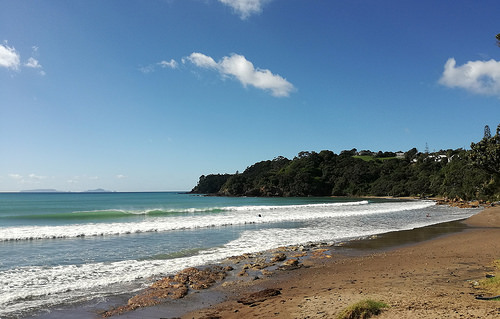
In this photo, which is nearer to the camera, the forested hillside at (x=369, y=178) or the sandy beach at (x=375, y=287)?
the sandy beach at (x=375, y=287)

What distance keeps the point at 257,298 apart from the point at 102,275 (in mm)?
6192

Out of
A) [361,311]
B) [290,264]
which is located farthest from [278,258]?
[361,311]

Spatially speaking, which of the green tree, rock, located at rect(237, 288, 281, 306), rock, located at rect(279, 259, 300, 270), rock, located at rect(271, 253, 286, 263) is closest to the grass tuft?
rock, located at rect(237, 288, 281, 306)

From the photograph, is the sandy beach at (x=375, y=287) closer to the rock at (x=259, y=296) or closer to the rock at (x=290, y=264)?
the rock at (x=259, y=296)

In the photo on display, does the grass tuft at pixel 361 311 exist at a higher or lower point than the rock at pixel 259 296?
higher

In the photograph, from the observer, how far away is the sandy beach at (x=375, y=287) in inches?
250

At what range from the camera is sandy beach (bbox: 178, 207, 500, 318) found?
6355mm

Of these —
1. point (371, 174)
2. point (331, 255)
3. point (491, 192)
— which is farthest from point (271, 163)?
point (331, 255)

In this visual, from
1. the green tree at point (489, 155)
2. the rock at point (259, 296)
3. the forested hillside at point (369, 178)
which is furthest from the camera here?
the forested hillside at point (369, 178)

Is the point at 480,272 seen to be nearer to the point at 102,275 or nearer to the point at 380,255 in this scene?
the point at 380,255

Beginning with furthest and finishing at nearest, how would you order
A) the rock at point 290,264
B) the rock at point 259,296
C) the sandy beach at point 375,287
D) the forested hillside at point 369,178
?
the forested hillside at point 369,178
the rock at point 290,264
the rock at point 259,296
the sandy beach at point 375,287

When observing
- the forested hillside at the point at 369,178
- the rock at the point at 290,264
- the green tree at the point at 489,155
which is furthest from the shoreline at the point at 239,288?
the forested hillside at the point at 369,178

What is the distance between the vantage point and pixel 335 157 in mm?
151250

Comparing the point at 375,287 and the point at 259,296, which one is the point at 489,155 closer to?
the point at 375,287
